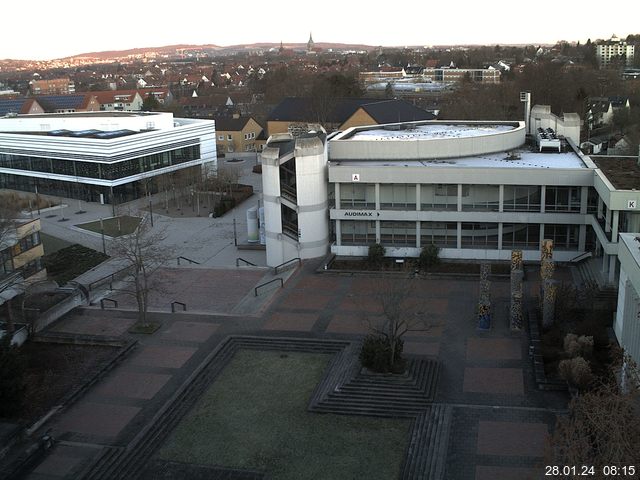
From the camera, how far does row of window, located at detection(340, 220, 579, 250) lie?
32656 millimetres

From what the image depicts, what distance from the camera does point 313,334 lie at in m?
25.6

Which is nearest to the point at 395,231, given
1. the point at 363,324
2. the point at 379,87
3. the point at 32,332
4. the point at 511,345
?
the point at 363,324

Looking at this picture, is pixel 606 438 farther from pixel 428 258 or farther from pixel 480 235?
pixel 480 235

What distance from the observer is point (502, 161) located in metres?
35.7

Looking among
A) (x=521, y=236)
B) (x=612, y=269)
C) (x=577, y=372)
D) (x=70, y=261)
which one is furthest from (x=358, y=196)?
(x=577, y=372)

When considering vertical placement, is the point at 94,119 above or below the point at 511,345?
above

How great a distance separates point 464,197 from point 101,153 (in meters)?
29.8

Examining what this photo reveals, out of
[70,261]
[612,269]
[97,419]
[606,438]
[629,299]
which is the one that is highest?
[629,299]

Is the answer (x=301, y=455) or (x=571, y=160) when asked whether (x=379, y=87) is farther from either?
(x=301, y=455)

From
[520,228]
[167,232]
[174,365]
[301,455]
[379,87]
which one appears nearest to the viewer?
[301,455]

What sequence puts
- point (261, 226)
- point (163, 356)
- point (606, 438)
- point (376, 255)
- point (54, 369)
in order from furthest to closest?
1. point (261, 226)
2. point (376, 255)
3. point (163, 356)
4. point (54, 369)
5. point (606, 438)

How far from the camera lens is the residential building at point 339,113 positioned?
70.1m

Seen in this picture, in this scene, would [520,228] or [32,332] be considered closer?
[32,332]

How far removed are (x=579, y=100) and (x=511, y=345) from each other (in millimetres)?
59223
